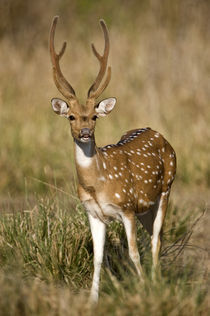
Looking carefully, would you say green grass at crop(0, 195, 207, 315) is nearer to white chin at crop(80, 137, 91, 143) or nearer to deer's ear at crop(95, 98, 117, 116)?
white chin at crop(80, 137, 91, 143)

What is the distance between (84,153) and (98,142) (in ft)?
18.6

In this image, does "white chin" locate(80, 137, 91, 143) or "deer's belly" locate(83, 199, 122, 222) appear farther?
"deer's belly" locate(83, 199, 122, 222)

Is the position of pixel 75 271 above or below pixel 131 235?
below

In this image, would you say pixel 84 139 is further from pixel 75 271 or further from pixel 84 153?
pixel 75 271

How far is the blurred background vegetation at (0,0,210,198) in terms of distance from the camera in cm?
1111

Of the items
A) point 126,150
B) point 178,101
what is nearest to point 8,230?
point 126,150

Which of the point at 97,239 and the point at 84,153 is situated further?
the point at 97,239

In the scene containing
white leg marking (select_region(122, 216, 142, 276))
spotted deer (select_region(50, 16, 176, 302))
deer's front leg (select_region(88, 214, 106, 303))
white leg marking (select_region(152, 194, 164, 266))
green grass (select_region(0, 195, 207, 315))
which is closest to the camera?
green grass (select_region(0, 195, 207, 315))

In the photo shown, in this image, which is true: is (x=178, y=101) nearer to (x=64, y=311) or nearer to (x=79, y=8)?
(x=79, y=8)

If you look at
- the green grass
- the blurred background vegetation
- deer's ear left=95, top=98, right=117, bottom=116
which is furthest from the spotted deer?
the blurred background vegetation

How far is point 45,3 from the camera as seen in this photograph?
17.1 metres

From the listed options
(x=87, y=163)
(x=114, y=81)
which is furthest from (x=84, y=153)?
(x=114, y=81)

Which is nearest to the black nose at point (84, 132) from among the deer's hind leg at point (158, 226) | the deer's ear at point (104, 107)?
the deer's ear at point (104, 107)

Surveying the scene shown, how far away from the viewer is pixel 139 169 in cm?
644
